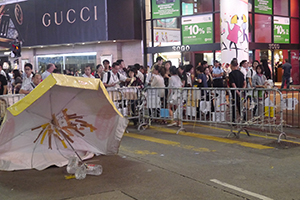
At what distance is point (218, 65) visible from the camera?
663 inches

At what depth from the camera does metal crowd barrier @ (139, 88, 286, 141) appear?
8797 millimetres

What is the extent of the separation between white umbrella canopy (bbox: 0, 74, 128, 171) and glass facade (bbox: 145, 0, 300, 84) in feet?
54.6

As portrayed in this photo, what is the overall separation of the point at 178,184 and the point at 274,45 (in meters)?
20.6

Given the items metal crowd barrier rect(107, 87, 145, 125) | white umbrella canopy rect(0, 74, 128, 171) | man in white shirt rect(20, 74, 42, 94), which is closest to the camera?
white umbrella canopy rect(0, 74, 128, 171)

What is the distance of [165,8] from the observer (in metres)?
23.6

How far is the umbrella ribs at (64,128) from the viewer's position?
20.2 ft

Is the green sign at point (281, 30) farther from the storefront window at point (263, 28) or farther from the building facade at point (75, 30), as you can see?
the building facade at point (75, 30)

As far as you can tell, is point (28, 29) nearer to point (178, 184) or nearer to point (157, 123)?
point (157, 123)

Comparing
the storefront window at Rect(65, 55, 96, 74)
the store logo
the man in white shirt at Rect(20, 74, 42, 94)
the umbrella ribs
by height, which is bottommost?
the umbrella ribs

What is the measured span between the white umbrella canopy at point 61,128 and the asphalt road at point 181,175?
28 centimetres

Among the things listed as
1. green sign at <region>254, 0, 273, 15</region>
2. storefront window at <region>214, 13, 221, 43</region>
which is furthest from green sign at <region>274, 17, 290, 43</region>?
storefront window at <region>214, 13, 221, 43</region>

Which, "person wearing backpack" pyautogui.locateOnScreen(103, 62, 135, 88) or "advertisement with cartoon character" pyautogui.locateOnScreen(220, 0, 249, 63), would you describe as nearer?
"person wearing backpack" pyautogui.locateOnScreen(103, 62, 135, 88)

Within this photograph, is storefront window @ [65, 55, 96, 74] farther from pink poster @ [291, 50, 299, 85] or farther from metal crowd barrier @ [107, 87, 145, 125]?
metal crowd barrier @ [107, 87, 145, 125]

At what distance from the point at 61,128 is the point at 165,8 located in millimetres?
18589
